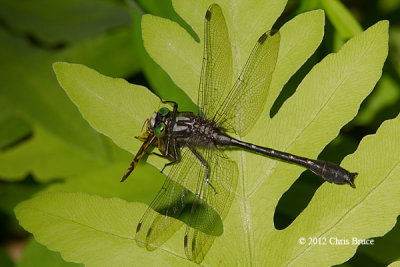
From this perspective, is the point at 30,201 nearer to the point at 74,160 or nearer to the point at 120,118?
the point at 120,118

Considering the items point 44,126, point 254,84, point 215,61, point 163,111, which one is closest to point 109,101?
point 163,111

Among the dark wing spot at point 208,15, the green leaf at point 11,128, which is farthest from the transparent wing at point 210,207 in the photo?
the green leaf at point 11,128

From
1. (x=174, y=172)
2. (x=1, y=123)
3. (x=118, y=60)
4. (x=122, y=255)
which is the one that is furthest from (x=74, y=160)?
(x=122, y=255)

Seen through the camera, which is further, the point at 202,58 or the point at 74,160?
the point at 74,160

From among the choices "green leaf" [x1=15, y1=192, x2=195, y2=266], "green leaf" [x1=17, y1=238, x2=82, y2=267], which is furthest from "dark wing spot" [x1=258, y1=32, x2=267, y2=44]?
"green leaf" [x1=17, y1=238, x2=82, y2=267]

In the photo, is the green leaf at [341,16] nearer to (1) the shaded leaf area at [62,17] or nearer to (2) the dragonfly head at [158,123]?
(2) the dragonfly head at [158,123]

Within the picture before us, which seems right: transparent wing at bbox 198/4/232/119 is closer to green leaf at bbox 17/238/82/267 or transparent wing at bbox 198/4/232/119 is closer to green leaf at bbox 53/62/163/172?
green leaf at bbox 53/62/163/172

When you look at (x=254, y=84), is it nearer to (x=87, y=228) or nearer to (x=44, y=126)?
(x=87, y=228)

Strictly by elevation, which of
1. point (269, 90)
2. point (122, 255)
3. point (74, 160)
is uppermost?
point (269, 90)
